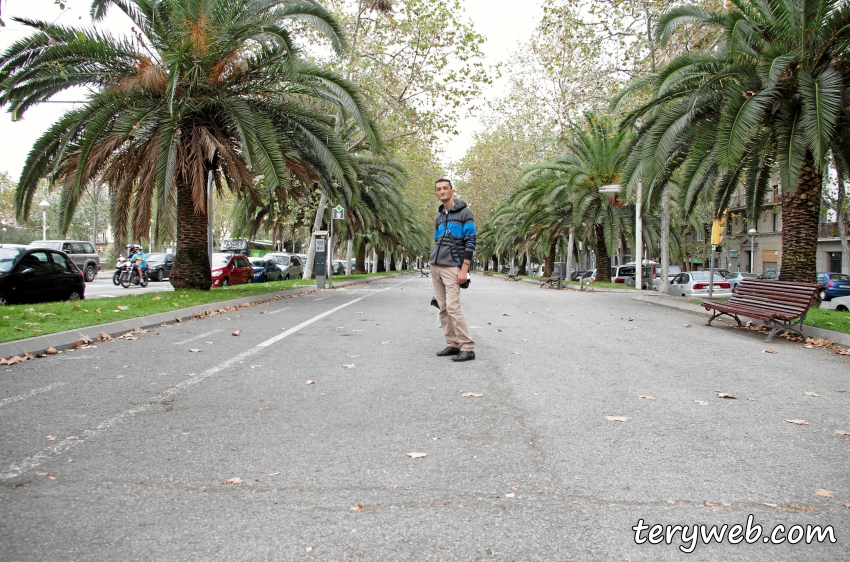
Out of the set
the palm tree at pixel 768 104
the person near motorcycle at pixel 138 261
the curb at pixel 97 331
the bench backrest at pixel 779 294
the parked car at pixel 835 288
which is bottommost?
the parked car at pixel 835 288

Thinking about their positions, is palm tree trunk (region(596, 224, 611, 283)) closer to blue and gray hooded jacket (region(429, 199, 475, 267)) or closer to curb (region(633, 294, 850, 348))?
curb (region(633, 294, 850, 348))

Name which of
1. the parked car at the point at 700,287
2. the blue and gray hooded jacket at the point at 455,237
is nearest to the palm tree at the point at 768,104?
the blue and gray hooded jacket at the point at 455,237

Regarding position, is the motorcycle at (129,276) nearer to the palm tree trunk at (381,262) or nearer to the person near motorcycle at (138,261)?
the person near motorcycle at (138,261)

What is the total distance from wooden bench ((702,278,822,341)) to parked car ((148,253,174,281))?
28053 millimetres

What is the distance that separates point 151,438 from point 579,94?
22970 millimetres

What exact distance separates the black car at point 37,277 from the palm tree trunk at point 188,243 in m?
2.54

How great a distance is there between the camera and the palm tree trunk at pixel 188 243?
16938 mm

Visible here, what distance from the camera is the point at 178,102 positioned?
48.7 ft

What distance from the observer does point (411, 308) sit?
590 inches

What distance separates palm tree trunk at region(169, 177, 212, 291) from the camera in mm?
16938

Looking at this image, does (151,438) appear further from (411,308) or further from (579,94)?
(579,94)

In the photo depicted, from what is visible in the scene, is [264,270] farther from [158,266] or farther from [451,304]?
[451,304]

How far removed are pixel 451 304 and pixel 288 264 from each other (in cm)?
3444

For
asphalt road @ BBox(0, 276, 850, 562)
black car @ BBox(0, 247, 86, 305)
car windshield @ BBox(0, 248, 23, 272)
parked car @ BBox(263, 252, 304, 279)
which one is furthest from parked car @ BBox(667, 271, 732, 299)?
parked car @ BBox(263, 252, 304, 279)
